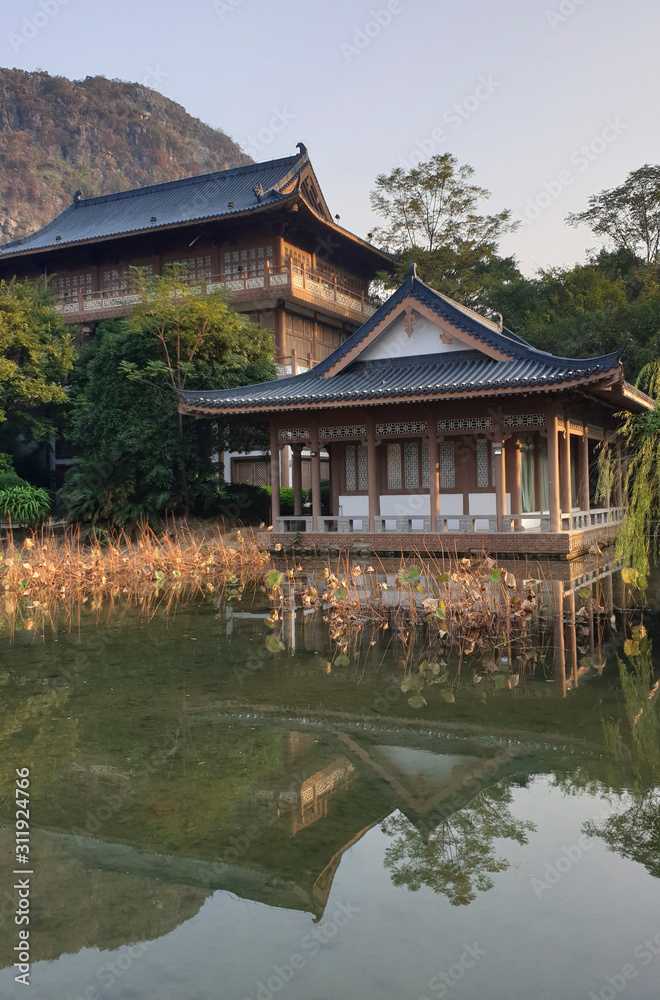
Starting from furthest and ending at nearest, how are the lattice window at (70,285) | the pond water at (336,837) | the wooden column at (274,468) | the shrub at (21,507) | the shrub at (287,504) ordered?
the lattice window at (70,285), the shrub at (287,504), the shrub at (21,507), the wooden column at (274,468), the pond water at (336,837)

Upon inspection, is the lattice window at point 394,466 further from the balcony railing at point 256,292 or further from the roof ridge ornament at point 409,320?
the balcony railing at point 256,292

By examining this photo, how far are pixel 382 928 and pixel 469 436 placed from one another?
15747mm

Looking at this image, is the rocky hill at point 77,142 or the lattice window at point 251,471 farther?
the rocky hill at point 77,142

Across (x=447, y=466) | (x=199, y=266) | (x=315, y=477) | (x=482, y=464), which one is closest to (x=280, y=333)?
(x=199, y=266)

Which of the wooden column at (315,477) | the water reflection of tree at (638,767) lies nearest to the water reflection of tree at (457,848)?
the water reflection of tree at (638,767)

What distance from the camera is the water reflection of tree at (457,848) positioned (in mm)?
3596

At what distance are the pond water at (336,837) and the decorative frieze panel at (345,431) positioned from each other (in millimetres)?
11637

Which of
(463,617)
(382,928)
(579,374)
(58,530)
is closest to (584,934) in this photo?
(382,928)

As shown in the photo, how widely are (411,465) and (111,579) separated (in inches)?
320

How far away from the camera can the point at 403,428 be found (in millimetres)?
18141

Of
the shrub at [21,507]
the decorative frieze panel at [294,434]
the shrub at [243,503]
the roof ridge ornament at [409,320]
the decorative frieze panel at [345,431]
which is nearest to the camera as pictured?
the roof ridge ornament at [409,320]

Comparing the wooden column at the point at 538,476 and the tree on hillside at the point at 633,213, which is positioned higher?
the tree on hillside at the point at 633,213

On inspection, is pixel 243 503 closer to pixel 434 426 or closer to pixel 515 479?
pixel 434 426

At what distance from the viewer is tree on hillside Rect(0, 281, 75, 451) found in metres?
20.7
